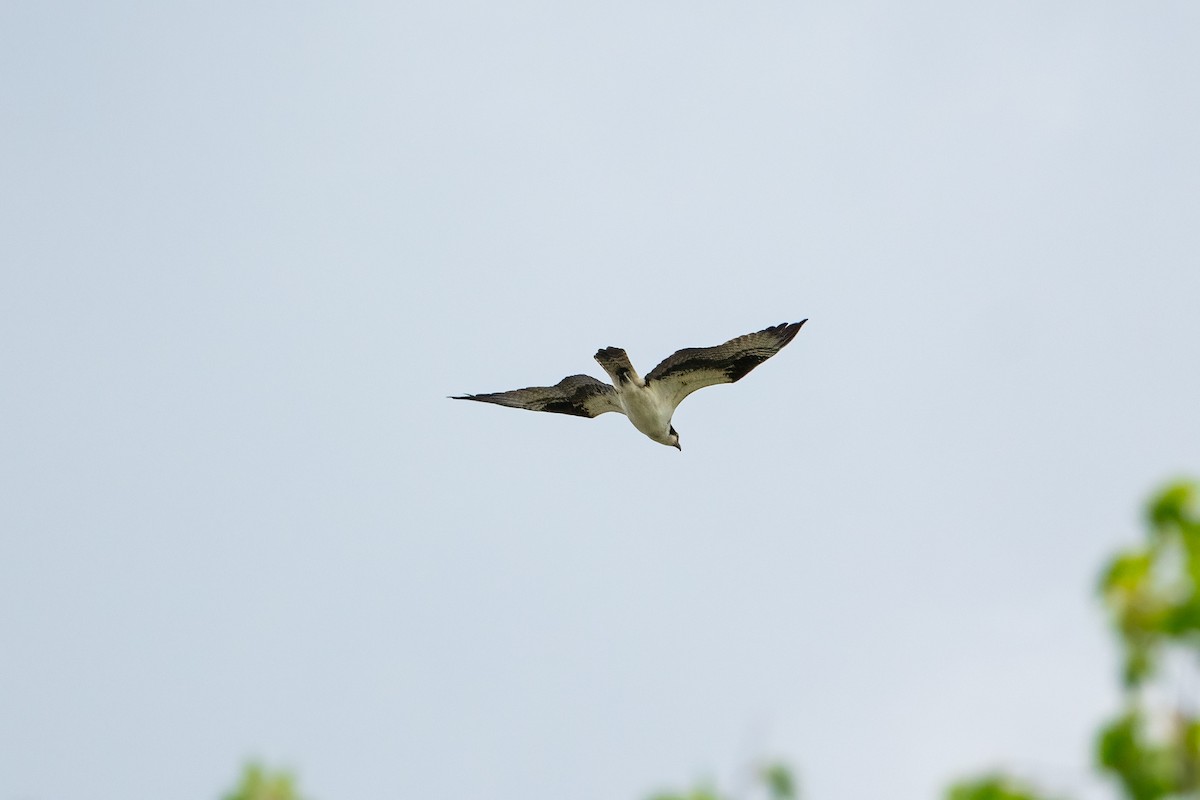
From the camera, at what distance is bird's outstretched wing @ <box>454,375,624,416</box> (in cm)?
1930

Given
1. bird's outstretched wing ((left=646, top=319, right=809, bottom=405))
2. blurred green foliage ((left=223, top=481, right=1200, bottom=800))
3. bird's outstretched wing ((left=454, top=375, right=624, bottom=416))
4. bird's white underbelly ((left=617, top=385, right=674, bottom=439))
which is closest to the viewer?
blurred green foliage ((left=223, top=481, right=1200, bottom=800))

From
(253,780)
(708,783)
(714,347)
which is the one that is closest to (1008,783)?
(708,783)

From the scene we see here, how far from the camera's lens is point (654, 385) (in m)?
18.8

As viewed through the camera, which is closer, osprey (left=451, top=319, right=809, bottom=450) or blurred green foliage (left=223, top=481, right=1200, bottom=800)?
blurred green foliage (left=223, top=481, right=1200, bottom=800)

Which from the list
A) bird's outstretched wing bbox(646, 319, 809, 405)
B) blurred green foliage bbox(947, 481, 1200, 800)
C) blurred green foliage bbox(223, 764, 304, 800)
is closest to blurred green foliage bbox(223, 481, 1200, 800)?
blurred green foliage bbox(947, 481, 1200, 800)

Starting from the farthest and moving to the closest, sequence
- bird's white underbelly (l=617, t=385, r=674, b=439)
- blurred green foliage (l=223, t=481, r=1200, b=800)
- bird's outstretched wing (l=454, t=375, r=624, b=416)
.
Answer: bird's outstretched wing (l=454, t=375, r=624, b=416) < bird's white underbelly (l=617, t=385, r=674, b=439) < blurred green foliage (l=223, t=481, r=1200, b=800)

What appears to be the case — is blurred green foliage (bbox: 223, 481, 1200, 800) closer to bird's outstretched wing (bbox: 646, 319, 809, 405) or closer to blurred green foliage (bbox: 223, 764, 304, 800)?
blurred green foliage (bbox: 223, 764, 304, 800)

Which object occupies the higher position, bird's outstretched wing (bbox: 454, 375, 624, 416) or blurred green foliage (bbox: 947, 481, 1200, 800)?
bird's outstretched wing (bbox: 454, 375, 624, 416)

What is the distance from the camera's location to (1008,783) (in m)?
3.90

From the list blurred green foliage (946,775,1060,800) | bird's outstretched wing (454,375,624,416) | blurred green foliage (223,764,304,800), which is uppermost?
bird's outstretched wing (454,375,624,416)

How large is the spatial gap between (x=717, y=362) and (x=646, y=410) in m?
1.45

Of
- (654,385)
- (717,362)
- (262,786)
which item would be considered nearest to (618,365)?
(654,385)

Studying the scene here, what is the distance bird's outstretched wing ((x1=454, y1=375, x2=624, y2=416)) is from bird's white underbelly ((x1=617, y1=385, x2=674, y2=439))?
0.29 m

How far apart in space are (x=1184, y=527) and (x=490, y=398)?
16.4 meters
